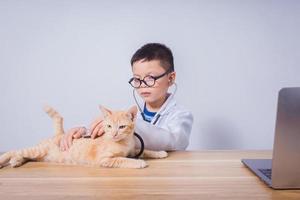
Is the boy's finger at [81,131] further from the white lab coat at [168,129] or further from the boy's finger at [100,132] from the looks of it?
the white lab coat at [168,129]

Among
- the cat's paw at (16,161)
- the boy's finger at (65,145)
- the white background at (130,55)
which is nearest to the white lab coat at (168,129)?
the boy's finger at (65,145)

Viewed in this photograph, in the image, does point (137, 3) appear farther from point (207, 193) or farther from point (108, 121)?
point (207, 193)

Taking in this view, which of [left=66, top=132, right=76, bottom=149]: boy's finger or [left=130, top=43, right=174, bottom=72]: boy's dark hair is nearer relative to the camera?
[left=66, top=132, right=76, bottom=149]: boy's finger

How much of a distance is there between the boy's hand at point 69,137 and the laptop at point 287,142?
1.85 ft

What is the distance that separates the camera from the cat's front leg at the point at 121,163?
0.75 m

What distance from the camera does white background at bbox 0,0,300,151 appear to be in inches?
69.7

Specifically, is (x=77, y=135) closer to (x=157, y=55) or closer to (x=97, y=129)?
(x=97, y=129)

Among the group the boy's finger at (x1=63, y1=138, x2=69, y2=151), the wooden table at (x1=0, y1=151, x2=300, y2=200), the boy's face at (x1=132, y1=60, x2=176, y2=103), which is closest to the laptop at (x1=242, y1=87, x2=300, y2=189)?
the wooden table at (x1=0, y1=151, x2=300, y2=200)

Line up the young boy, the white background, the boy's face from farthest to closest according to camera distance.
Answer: the white background → the boy's face → the young boy

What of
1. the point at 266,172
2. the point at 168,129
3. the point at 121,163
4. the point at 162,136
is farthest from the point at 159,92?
the point at 266,172

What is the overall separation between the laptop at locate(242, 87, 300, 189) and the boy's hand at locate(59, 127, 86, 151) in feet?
1.85

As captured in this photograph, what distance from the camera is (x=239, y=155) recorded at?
35.4 inches

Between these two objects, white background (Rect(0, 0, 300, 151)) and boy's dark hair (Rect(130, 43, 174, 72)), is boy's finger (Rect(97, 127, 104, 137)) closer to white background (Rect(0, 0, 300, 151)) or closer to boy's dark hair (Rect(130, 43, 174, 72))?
boy's dark hair (Rect(130, 43, 174, 72))

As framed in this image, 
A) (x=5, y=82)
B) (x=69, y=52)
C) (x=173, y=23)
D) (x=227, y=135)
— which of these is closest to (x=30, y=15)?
(x=69, y=52)
